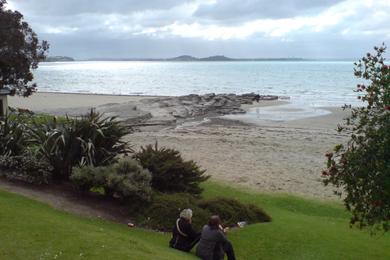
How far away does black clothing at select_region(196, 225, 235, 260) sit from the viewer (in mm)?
8828

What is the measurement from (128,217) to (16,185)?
275 centimetres

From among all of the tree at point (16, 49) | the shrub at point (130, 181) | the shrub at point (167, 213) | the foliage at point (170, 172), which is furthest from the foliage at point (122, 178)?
the tree at point (16, 49)

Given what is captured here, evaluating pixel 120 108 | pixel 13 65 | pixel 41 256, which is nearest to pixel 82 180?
pixel 41 256

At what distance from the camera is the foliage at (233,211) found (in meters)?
11.5

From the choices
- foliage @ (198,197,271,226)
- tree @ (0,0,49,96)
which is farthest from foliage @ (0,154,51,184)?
tree @ (0,0,49,96)

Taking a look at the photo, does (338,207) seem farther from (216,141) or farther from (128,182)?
(216,141)

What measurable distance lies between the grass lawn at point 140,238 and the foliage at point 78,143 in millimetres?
1839

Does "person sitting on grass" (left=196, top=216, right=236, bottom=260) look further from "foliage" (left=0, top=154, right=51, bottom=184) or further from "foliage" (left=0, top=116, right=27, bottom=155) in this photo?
"foliage" (left=0, top=116, right=27, bottom=155)

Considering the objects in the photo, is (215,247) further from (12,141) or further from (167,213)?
(12,141)

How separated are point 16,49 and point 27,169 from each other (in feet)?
51.9

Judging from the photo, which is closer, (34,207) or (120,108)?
(34,207)

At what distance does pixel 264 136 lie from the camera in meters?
31.8

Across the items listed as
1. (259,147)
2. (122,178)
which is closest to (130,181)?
(122,178)

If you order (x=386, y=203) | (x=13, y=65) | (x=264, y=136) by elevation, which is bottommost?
(x=264, y=136)
